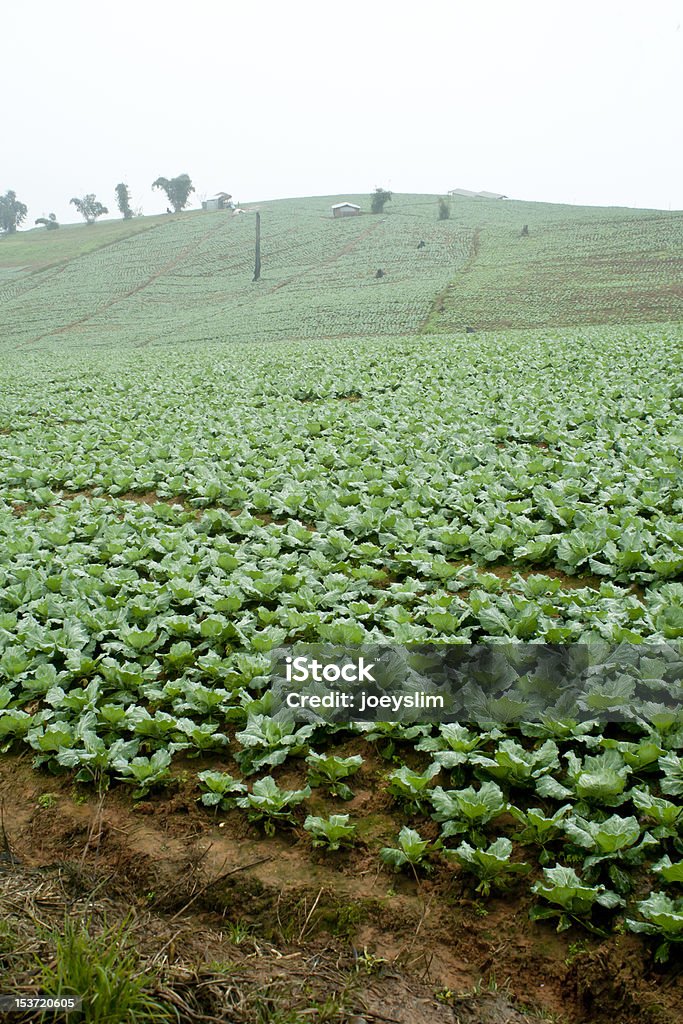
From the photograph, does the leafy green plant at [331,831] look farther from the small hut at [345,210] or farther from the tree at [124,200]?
the tree at [124,200]

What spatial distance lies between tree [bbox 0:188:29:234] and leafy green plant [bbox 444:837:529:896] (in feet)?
449

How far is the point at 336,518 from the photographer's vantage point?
732 centimetres

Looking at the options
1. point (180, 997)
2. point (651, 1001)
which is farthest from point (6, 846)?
point (651, 1001)

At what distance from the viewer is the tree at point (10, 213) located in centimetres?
11738

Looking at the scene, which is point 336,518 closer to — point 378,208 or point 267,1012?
point 267,1012

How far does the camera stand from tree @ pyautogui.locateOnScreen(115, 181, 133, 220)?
114162mm

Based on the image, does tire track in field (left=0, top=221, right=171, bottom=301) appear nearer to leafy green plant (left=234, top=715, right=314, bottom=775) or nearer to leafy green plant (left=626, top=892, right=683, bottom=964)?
leafy green plant (left=234, top=715, right=314, bottom=775)

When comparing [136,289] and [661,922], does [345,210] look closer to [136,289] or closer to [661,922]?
[136,289]

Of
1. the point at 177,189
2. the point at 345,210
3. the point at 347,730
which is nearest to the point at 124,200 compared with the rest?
the point at 177,189

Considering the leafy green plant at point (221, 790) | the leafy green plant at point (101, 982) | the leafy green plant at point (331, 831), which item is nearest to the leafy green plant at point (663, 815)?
the leafy green plant at point (331, 831)

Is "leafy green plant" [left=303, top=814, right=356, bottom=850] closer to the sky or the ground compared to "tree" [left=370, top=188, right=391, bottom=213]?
closer to the ground

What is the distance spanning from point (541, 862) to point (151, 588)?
3.90m

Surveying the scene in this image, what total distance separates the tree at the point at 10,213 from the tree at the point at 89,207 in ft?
29.1

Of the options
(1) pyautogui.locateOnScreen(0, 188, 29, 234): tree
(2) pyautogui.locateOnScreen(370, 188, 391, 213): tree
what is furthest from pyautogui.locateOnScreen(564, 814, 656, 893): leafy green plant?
(1) pyautogui.locateOnScreen(0, 188, 29, 234): tree
